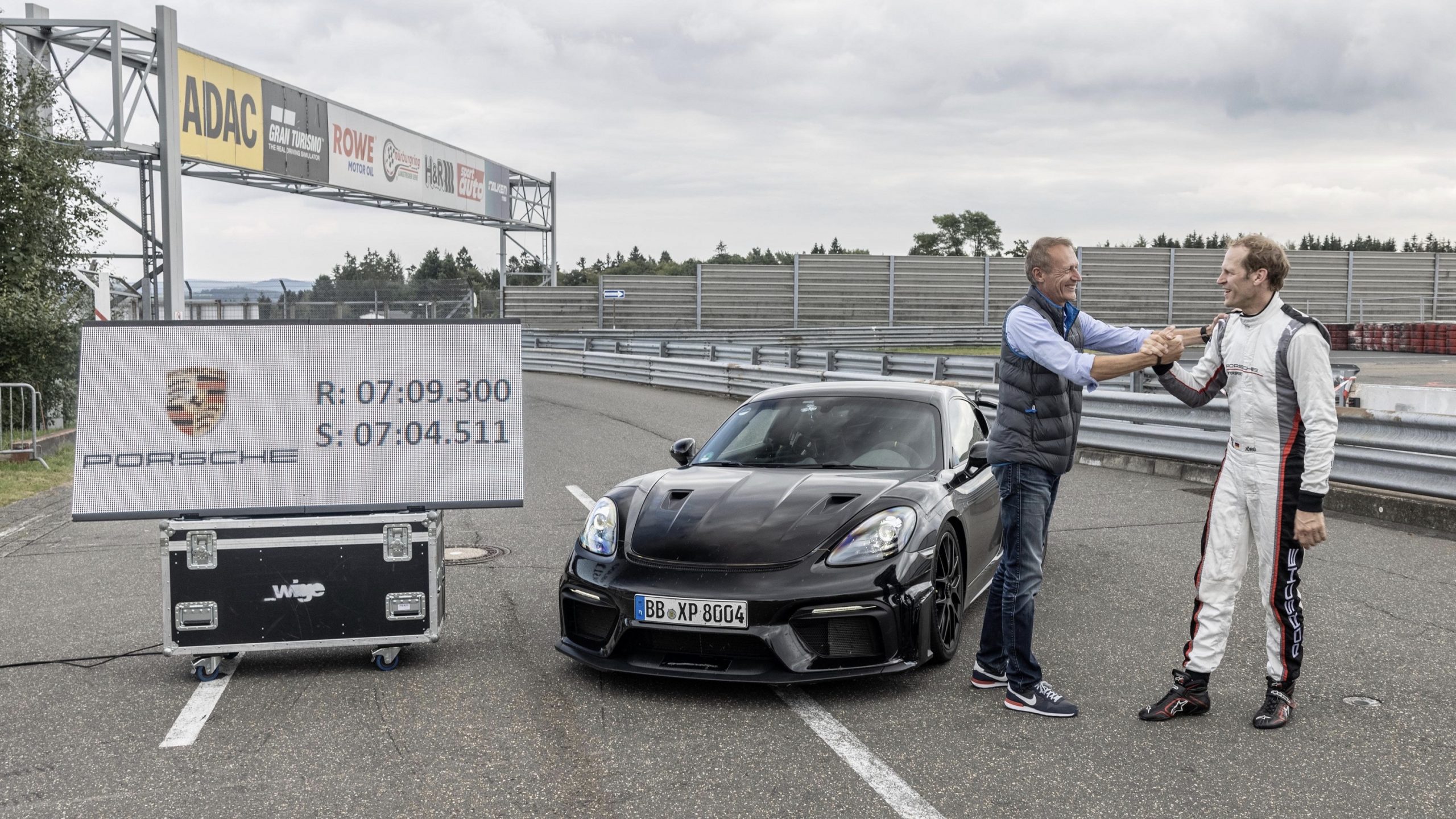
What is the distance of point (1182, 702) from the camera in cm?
441

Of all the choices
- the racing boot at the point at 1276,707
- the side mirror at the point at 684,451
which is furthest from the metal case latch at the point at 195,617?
the racing boot at the point at 1276,707

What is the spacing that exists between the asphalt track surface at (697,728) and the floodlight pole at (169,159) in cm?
1264

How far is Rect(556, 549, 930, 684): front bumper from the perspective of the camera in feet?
14.8

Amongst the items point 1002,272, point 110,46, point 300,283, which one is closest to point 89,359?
point 110,46

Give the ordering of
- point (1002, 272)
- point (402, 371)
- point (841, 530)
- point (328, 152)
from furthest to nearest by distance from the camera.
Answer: point (1002, 272) < point (328, 152) < point (402, 371) < point (841, 530)

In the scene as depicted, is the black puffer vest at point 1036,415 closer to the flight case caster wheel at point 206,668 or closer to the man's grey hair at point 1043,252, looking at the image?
the man's grey hair at point 1043,252

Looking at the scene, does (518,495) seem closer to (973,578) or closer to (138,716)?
(138,716)

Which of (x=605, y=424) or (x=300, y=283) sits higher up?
(x=300, y=283)

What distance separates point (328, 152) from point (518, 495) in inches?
1135

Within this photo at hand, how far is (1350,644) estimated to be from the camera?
18.0 feet

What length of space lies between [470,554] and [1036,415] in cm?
455

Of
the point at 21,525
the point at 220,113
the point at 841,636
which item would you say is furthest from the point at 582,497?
the point at 220,113

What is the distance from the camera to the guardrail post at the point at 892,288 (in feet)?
162

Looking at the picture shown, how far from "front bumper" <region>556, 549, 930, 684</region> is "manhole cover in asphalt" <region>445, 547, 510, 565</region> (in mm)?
3047
